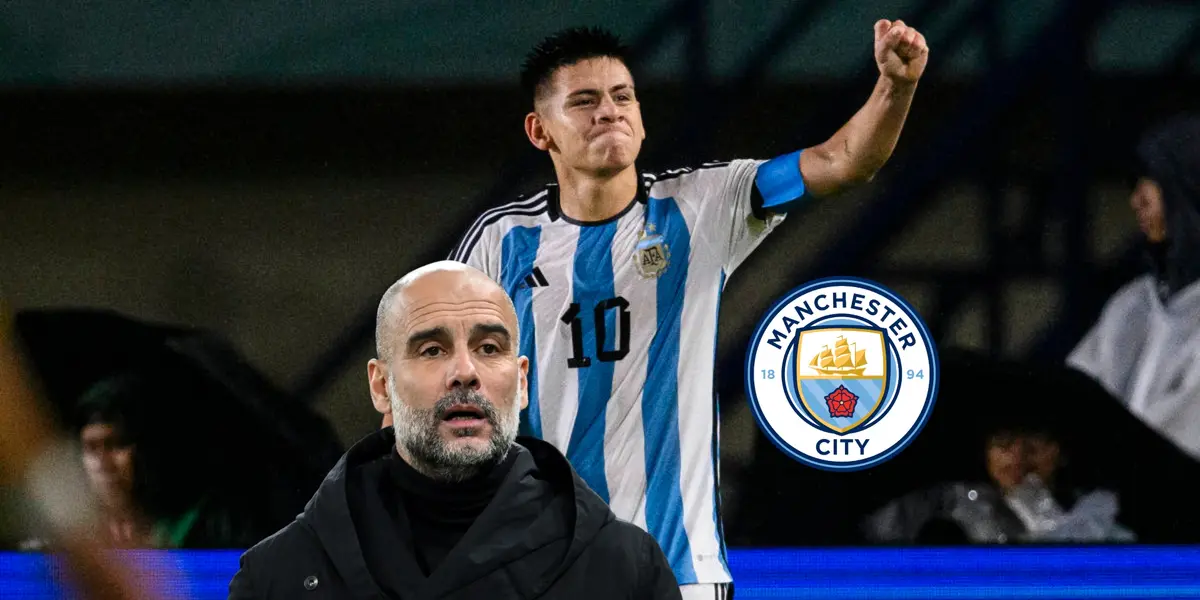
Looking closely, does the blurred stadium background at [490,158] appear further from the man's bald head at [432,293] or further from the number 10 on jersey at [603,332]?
the man's bald head at [432,293]

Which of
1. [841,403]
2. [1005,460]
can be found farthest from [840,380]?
[1005,460]

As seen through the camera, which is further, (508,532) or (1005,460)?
(1005,460)

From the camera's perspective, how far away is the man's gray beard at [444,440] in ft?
5.10

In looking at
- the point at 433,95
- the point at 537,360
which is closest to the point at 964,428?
the point at 537,360

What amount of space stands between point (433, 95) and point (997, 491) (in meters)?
1.31

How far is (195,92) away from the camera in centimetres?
289

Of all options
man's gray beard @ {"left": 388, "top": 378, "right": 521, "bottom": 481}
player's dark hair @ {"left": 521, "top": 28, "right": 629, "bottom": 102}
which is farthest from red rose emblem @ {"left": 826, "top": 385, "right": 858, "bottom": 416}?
man's gray beard @ {"left": 388, "top": 378, "right": 521, "bottom": 481}

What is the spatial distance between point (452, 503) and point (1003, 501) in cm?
154

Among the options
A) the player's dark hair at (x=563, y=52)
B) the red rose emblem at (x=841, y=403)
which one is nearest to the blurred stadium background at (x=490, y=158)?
the player's dark hair at (x=563, y=52)

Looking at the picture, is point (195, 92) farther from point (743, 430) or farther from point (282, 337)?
point (743, 430)

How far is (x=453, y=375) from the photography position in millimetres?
1633

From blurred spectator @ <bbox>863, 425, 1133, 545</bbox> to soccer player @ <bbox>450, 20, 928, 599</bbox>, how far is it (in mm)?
382

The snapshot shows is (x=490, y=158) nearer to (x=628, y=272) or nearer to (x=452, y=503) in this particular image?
(x=628, y=272)

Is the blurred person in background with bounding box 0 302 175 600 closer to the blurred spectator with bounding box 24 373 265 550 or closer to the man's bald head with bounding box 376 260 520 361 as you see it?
the man's bald head with bounding box 376 260 520 361
